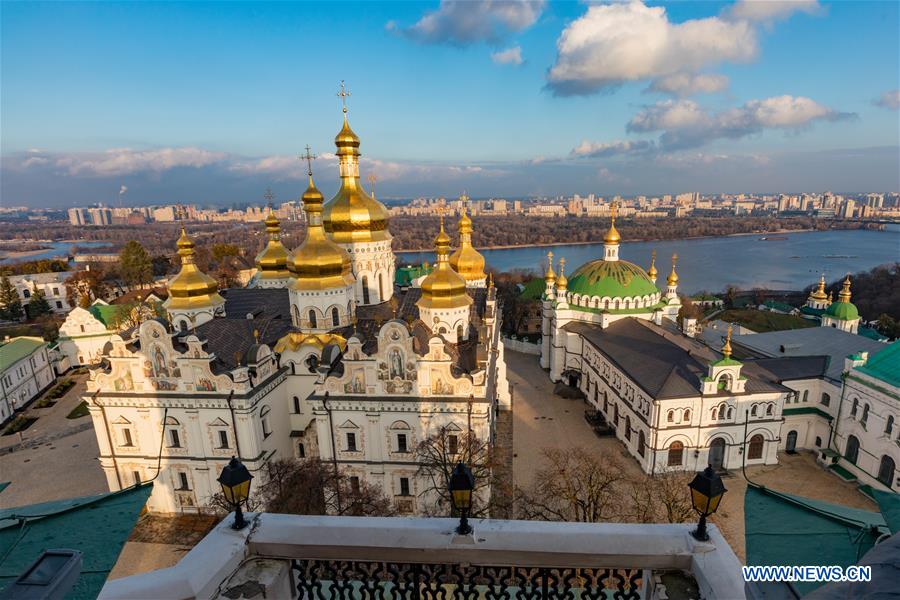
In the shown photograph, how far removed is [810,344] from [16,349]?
133ft

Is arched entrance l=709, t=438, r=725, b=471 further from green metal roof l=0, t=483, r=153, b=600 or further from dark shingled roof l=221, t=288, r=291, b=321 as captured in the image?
green metal roof l=0, t=483, r=153, b=600

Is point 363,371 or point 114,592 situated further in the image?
point 363,371

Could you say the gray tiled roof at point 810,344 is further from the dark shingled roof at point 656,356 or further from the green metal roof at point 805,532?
the green metal roof at point 805,532

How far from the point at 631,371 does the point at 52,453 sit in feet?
79.9

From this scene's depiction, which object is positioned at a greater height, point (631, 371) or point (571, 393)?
point (631, 371)

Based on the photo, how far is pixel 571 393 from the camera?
77.8ft

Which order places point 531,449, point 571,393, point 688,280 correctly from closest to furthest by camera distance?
point 531,449 < point 571,393 < point 688,280

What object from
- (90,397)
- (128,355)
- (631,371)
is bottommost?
(631,371)

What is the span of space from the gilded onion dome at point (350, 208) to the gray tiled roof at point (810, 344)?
17.7 m

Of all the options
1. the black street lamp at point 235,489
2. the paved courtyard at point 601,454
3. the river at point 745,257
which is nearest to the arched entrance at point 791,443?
the paved courtyard at point 601,454

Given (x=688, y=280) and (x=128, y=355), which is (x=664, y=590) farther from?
(x=688, y=280)

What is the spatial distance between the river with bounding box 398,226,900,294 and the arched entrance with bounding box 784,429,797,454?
42.8 metres

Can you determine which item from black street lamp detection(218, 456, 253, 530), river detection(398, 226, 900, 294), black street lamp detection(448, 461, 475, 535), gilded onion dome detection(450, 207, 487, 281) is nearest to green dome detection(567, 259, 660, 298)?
gilded onion dome detection(450, 207, 487, 281)

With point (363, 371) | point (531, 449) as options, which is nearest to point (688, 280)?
point (531, 449)
